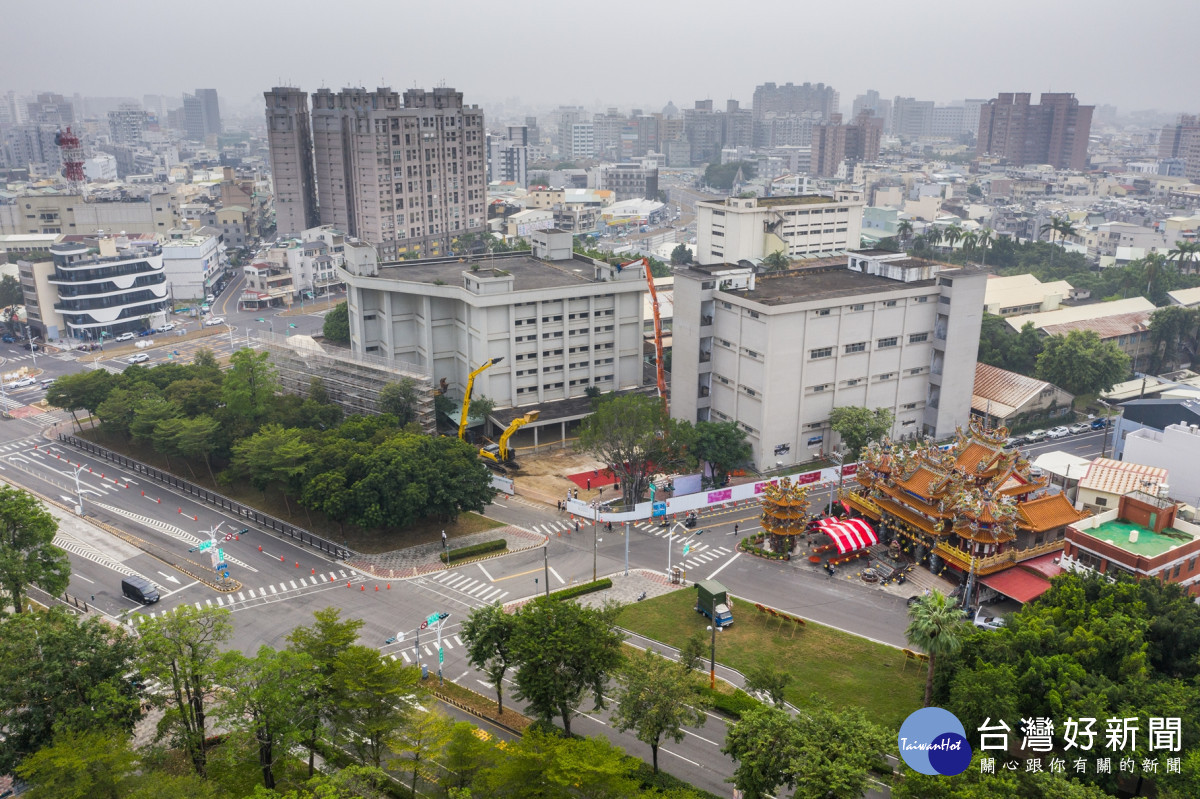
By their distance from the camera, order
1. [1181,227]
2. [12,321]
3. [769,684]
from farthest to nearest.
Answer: [1181,227] < [12,321] < [769,684]

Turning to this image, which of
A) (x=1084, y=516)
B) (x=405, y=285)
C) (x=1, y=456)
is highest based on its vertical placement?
(x=405, y=285)

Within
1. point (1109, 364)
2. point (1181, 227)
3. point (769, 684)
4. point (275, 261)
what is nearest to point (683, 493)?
point (769, 684)

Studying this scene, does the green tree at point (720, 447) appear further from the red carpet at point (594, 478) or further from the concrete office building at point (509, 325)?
the concrete office building at point (509, 325)

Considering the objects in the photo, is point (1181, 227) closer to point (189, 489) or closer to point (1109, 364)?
point (1109, 364)

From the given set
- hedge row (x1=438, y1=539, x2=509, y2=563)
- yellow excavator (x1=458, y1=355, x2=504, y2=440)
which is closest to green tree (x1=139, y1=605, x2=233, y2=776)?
hedge row (x1=438, y1=539, x2=509, y2=563)

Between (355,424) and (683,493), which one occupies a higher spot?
(355,424)

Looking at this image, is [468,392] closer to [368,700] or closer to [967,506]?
[967,506]

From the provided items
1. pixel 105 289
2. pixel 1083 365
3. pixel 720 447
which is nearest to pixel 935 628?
pixel 720 447
